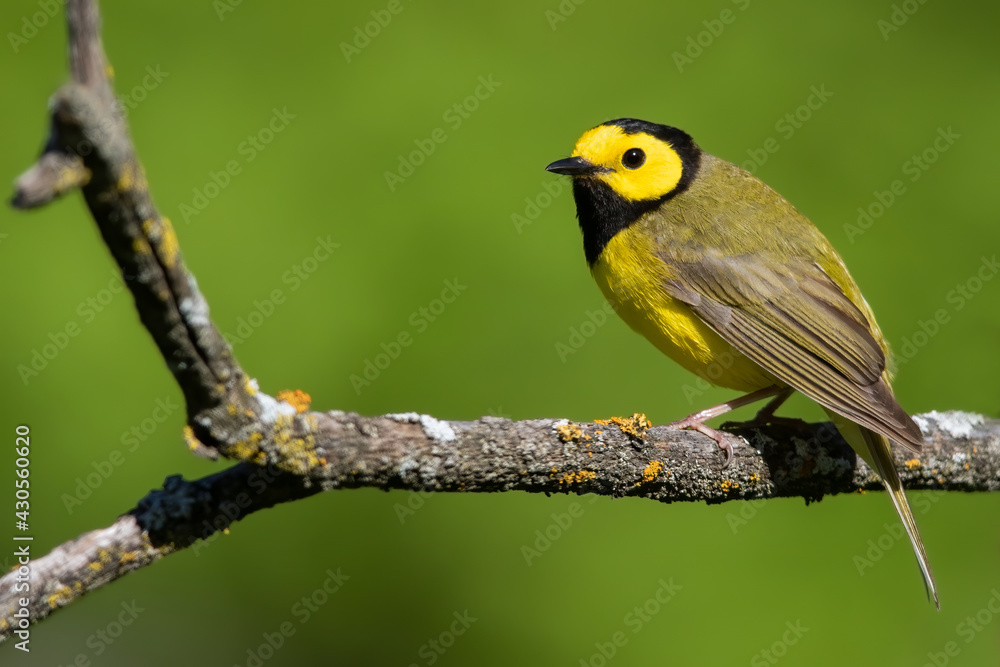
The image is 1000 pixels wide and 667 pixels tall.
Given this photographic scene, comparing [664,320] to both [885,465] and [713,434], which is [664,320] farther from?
[885,465]

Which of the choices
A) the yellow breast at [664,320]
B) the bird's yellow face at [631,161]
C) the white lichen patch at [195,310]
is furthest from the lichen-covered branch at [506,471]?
the bird's yellow face at [631,161]

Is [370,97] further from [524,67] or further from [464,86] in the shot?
[524,67]

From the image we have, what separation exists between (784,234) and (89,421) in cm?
284

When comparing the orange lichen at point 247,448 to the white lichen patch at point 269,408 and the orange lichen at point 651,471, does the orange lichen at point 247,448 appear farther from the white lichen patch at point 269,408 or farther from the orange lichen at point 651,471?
the orange lichen at point 651,471

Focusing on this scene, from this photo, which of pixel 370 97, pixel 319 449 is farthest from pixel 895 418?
pixel 370 97

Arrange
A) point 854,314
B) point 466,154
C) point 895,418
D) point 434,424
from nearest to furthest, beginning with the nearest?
point 434,424, point 895,418, point 854,314, point 466,154

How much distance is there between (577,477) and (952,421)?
72.2 inches

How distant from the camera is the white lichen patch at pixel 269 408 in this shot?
1.78 m

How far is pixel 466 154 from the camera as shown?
3670 mm

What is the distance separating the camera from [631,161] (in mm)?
3781

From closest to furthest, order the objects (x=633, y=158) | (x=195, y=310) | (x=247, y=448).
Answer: (x=195, y=310) < (x=247, y=448) < (x=633, y=158)

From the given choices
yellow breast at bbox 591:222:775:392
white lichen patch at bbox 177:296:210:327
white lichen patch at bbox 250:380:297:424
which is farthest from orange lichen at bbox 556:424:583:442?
white lichen patch at bbox 177:296:210:327

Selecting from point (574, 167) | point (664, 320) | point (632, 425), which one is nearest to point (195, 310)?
point (632, 425)

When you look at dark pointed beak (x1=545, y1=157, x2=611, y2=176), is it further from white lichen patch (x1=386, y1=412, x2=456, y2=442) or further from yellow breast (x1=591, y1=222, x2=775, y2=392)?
white lichen patch (x1=386, y1=412, x2=456, y2=442)
